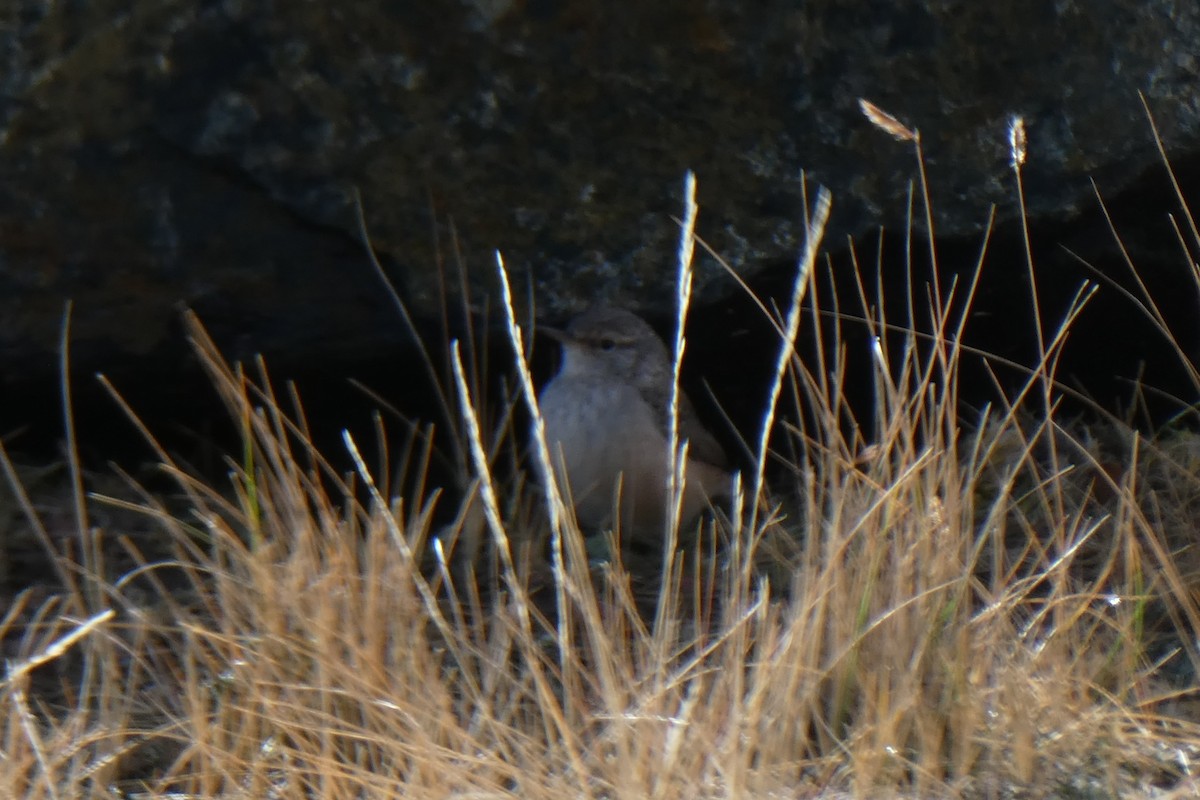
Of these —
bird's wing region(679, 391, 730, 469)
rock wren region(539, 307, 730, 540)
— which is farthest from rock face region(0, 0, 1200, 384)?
bird's wing region(679, 391, 730, 469)

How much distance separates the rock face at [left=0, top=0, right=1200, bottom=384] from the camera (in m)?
4.06

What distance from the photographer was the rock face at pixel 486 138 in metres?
4.06

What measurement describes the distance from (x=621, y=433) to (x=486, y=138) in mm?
1272

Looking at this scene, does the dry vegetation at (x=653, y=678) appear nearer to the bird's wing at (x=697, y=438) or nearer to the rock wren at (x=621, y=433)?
the rock wren at (x=621, y=433)

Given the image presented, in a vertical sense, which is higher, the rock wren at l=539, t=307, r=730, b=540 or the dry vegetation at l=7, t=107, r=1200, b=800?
the dry vegetation at l=7, t=107, r=1200, b=800

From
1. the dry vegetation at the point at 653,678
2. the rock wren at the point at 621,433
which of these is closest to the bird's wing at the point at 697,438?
the rock wren at the point at 621,433

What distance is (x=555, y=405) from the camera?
525 centimetres

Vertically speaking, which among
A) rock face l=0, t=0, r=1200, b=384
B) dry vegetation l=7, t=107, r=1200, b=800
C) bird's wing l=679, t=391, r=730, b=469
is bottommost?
bird's wing l=679, t=391, r=730, b=469

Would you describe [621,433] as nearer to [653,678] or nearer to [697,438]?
[697,438]

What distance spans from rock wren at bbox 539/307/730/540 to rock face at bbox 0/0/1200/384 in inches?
16.2

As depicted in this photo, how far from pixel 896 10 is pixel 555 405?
5.84 ft

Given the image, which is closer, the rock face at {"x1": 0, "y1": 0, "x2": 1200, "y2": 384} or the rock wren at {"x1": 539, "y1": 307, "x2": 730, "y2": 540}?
the rock face at {"x1": 0, "y1": 0, "x2": 1200, "y2": 384}

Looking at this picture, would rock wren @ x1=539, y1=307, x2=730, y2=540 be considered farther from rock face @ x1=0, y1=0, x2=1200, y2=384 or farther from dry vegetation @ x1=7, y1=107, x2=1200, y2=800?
dry vegetation @ x1=7, y1=107, x2=1200, y2=800

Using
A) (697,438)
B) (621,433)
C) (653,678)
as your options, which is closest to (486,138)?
(621,433)
